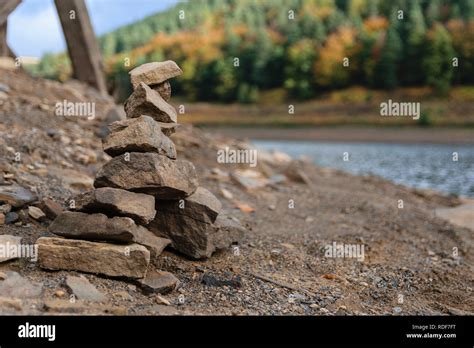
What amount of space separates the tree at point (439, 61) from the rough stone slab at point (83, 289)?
70.6 metres

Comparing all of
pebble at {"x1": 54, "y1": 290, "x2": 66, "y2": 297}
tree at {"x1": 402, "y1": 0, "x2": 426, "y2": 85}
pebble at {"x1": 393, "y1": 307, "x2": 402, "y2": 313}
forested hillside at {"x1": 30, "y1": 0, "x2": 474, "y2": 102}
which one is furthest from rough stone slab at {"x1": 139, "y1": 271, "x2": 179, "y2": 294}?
tree at {"x1": 402, "y1": 0, "x2": 426, "y2": 85}

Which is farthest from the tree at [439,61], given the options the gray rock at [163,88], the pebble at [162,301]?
the pebble at [162,301]

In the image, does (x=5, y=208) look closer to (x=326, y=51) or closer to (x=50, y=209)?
(x=50, y=209)

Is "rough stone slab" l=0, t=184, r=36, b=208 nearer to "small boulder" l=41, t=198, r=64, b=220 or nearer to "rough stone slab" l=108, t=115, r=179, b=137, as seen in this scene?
"small boulder" l=41, t=198, r=64, b=220

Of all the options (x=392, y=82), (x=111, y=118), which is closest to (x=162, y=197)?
(x=111, y=118)

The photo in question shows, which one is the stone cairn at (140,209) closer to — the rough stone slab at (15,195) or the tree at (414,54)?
the rough stone slab at (15,195)

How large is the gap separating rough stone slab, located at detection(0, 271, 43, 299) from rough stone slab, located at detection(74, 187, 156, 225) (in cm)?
119

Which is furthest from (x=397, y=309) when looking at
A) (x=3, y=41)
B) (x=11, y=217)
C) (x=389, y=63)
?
(x=389, y=63)

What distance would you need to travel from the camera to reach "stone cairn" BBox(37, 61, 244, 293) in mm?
6766

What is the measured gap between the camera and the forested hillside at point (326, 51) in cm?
7436

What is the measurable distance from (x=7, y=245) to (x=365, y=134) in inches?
2184
